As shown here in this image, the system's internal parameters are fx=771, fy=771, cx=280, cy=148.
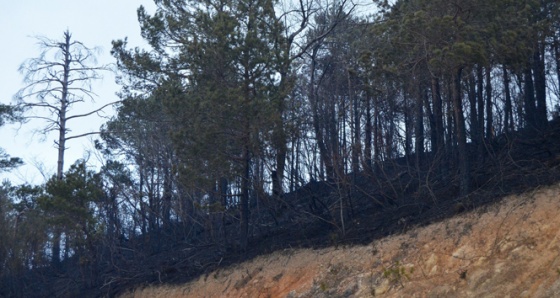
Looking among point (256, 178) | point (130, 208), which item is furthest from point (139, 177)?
point (256, 178)

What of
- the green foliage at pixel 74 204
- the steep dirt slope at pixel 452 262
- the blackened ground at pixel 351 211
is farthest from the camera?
the green foliage at pixel 74 204

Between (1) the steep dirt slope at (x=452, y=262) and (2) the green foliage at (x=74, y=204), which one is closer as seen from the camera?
(1) the steep dirt slope at (x=452, y=262)

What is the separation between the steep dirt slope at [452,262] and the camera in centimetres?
1478

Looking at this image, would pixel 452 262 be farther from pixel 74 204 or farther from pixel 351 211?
pixel 74 204

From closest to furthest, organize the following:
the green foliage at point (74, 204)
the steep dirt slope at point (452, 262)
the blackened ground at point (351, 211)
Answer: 1. the steep dirt slope at point (452, 262)
2. the blackened ground at point (351, 211)
3. the green foliage at point (74, 204)

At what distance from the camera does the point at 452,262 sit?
16.5 metres

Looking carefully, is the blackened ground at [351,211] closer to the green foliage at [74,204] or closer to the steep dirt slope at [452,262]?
the steep dirt slope at [452,262]

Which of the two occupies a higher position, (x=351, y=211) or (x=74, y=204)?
(x=74, y=204)

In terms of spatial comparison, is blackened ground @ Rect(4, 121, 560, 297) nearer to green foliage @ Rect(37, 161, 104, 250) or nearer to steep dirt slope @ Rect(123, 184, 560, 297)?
steep dirt slope @ Rect(123, 184, 560, 297)

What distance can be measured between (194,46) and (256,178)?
469 cm

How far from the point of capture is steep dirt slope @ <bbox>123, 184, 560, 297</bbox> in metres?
14.8

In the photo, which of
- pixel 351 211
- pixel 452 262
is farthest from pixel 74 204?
pixel 452 262

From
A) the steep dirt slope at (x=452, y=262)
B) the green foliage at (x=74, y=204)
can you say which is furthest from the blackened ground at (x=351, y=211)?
the green foliage at (x=74, y=204)

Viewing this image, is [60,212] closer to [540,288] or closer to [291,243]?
[291,243]
